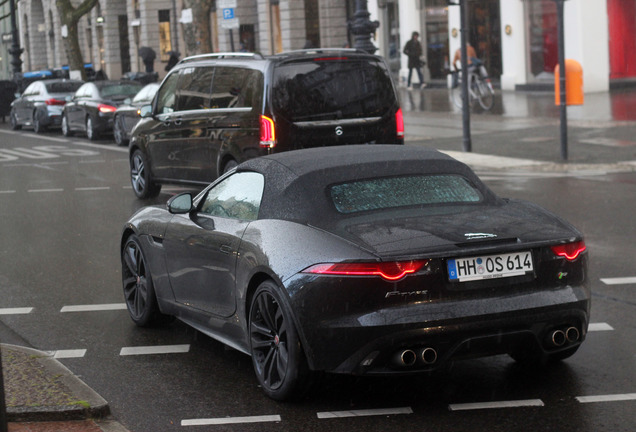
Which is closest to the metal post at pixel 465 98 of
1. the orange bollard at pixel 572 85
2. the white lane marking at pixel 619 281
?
the orange bollard at pixel 572 85

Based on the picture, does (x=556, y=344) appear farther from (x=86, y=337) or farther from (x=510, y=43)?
(x=510, y=43)

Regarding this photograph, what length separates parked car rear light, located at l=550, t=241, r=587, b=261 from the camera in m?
5.99

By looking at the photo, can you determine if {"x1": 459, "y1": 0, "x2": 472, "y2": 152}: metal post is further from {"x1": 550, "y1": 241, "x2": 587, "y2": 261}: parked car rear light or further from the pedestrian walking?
the pedestrian walking

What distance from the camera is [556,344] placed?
5961mm

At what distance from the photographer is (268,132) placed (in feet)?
44.0

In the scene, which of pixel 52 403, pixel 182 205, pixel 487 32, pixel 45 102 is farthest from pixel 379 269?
pixel 487 32

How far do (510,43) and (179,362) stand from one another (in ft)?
98.7

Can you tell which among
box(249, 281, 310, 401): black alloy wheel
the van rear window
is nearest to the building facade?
the van rear window

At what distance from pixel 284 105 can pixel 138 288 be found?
18.4 feet

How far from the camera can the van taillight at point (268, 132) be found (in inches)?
526

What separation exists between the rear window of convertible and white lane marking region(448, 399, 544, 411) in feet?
3.76

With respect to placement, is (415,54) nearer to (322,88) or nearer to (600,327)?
(322,88)

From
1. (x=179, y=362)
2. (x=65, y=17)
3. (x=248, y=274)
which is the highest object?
(x=65, y=17)

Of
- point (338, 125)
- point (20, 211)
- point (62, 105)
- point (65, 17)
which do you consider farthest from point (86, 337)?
point (65, 17)
